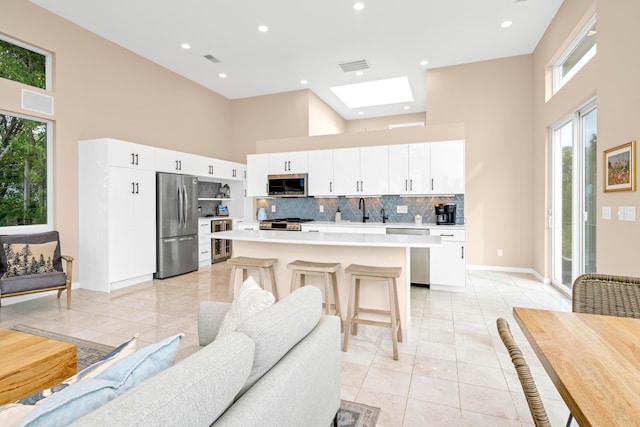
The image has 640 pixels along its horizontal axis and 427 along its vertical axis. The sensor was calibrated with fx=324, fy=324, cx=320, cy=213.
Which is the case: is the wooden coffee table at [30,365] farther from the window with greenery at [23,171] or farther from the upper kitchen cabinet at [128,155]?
the upper kitchen cabinet at [128,155]

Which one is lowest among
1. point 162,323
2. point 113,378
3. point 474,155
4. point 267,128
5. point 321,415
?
point 162,323

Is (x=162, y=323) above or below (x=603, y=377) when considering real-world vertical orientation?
below

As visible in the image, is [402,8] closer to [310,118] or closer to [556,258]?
[310,118]

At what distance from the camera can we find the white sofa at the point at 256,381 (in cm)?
71

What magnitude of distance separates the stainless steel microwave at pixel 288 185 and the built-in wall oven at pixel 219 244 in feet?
4.81

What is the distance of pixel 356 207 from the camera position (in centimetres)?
584

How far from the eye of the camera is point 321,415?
144 cm

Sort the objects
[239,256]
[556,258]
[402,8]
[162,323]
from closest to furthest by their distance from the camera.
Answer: [162,323] → [239,256] → [402,8] → [556,258]

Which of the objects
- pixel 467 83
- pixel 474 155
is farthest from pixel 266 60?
pixel 474 155

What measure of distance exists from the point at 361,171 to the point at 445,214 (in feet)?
4.94

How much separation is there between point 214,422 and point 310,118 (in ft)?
23.0

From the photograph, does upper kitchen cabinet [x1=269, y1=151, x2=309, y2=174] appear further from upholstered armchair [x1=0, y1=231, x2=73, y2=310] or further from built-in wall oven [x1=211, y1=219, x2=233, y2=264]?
upholstered armchair [x1=0, y1=231, x2=73, y2=310]

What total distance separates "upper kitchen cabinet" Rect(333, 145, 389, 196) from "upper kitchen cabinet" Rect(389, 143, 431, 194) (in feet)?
0.37

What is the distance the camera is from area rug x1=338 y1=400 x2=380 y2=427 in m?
1.84
